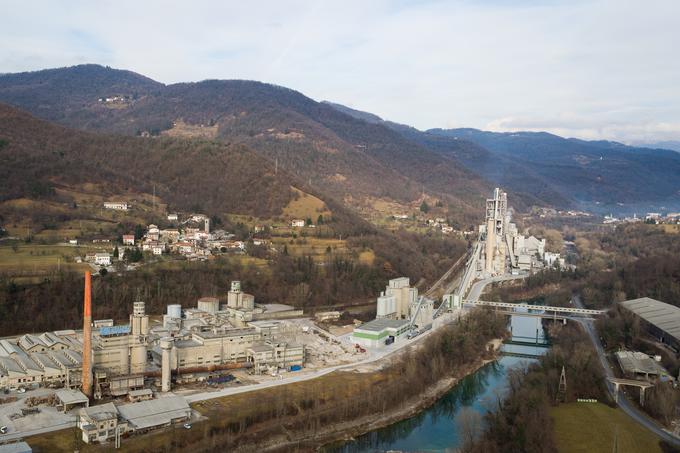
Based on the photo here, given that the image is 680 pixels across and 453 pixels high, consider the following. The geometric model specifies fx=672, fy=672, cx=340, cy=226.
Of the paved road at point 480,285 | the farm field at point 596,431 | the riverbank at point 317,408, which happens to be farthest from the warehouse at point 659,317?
the paved road at point 480,285

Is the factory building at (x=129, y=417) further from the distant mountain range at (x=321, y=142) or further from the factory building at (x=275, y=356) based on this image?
the distant mountain range at (x=321, y=142)

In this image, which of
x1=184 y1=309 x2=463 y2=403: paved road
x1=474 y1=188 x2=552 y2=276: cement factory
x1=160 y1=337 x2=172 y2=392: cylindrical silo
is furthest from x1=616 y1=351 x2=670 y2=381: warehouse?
x1=474 y1=188 x2=552 y2=276: cement factory

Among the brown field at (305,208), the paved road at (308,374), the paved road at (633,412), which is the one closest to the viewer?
the paved road at (633,412)

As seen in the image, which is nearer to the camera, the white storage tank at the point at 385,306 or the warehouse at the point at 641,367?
the warehouse at the point at 641,367

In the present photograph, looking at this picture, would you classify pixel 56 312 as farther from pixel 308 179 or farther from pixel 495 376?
pixel 308 179

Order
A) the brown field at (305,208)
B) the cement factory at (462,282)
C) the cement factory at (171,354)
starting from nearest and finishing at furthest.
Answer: the cement factory at (171,354) < the cement factory at (462,282) < the brown field at (305,208)

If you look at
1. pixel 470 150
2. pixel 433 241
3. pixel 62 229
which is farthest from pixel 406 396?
pixel 470 150

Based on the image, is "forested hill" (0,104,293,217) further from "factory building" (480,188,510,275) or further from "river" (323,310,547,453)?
"river" (323,310,547,453)
